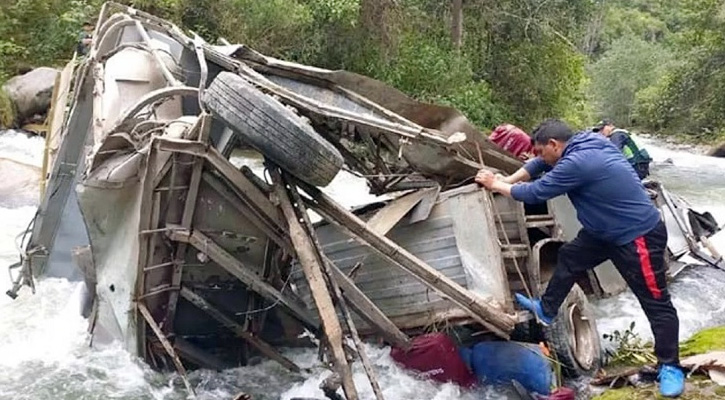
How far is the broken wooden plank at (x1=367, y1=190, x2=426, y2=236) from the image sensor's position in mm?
5291

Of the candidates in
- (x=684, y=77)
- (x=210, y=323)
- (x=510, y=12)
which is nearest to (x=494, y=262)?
(x=210, y=323)

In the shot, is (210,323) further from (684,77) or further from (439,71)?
(684,77)

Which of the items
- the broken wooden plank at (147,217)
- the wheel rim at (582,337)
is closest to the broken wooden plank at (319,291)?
the broken wooden plank at (147,217)

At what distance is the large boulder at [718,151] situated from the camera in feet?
85.9

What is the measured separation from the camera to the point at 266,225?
475 cm

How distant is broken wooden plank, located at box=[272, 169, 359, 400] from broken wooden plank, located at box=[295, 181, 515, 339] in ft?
0.76

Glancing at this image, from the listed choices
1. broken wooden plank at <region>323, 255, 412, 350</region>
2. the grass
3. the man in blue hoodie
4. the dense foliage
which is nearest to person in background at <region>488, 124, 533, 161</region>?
the man in blue hoodie

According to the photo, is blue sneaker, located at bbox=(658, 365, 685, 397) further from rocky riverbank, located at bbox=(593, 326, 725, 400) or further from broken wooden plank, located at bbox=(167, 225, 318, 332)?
broken wooden plank, located at bbox=(167, 225, 318, 332)

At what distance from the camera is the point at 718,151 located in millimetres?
26391

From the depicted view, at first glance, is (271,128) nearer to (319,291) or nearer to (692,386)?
(319,291)

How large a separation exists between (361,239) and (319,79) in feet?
4.63

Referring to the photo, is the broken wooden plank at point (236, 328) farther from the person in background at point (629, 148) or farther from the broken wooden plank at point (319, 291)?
the person in background at point (629, 148)

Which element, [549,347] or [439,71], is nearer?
[549,347]

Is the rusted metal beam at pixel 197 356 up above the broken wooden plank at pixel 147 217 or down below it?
below
